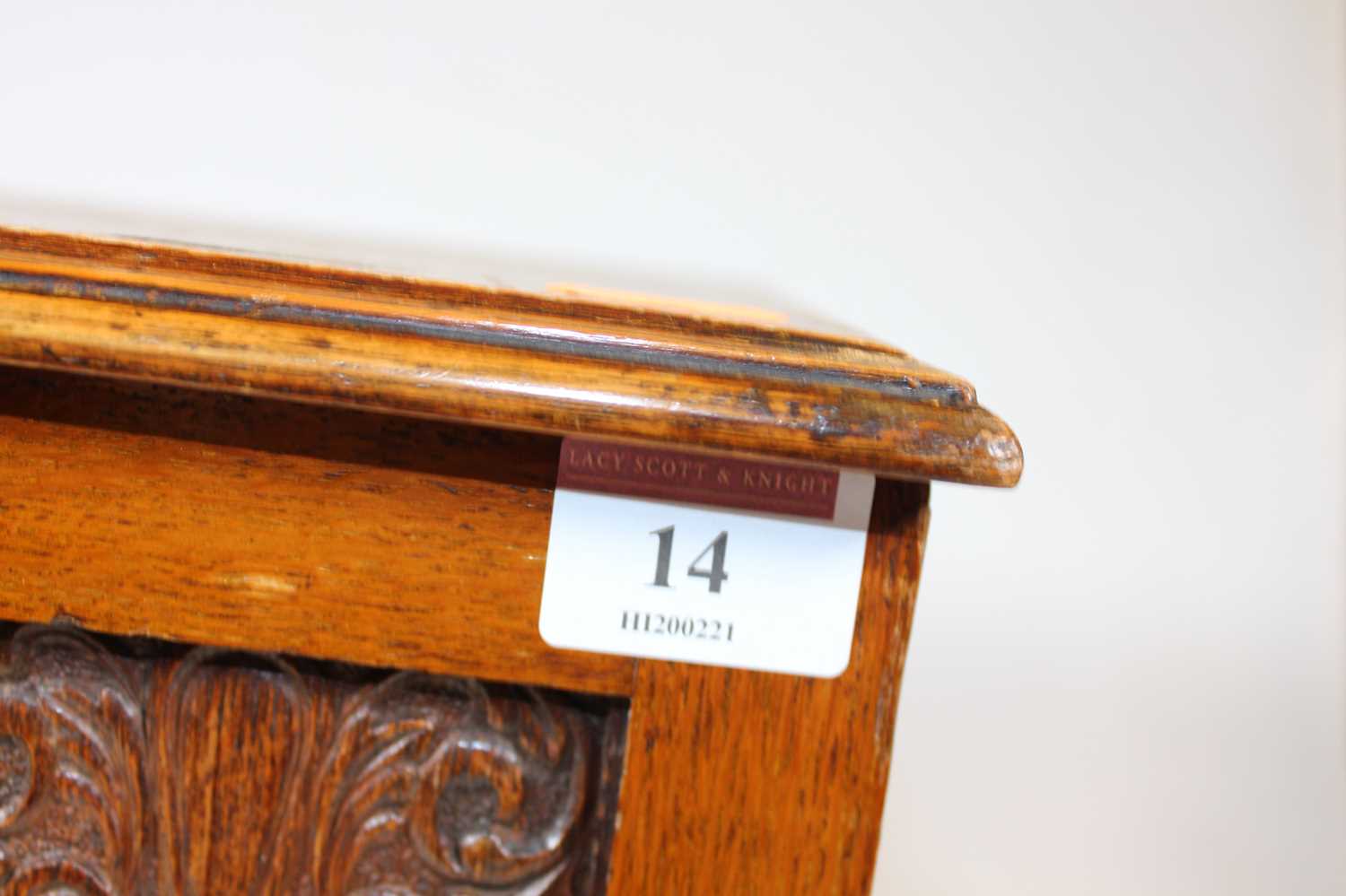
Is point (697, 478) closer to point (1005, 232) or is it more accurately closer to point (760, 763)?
point (760, 763)

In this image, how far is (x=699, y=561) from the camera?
1.20ft

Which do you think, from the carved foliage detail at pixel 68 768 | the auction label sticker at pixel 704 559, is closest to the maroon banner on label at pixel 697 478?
the auction label sticker at pixel 704 559

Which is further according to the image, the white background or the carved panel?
the white background

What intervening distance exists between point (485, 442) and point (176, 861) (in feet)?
0.65

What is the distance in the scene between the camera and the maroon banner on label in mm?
350

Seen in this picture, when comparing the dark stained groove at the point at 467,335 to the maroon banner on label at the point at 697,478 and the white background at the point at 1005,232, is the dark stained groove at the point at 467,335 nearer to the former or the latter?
the maroon banner on label at the point at 697,478

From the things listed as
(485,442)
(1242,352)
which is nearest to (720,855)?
(485,442)

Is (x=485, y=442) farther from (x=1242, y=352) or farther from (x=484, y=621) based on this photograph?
(x=1242, y=352)

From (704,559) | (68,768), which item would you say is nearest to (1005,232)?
(704,559)

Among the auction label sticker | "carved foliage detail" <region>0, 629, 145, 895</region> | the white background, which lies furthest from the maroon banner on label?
the white background

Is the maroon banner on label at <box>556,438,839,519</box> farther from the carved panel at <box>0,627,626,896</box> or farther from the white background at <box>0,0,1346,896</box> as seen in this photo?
the white background at <box>0,0,1346,896</box>

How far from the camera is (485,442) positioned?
348 millimetres

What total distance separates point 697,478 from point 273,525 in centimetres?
15

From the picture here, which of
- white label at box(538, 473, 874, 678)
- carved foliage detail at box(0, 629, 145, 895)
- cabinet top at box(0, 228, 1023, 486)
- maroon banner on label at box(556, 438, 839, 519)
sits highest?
cabinet top at box(0, 228, 1023, 486)
